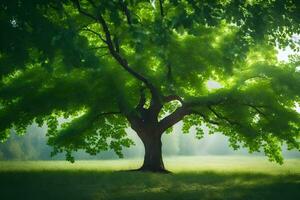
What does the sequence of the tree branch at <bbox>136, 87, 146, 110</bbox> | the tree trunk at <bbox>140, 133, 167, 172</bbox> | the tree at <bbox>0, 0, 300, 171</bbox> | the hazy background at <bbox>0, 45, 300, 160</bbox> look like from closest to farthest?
1. the tree at <bbox>0, 0, 300, 171</bbox>
2. the tree branch at <bbox>136, 87, 146, 110</bbox>
3. the tree trunk at <bbox>140, 133, 167, 172</bbox>
4. the hazy background at <bbox>0, 45, 300, 160</bbox>

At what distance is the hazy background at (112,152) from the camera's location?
80938mm

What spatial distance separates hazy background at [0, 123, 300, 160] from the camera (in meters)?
80.9

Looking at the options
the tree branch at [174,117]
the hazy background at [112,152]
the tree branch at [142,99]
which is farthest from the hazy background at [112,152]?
the tree branch at [174,117]

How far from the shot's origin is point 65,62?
12.0 m

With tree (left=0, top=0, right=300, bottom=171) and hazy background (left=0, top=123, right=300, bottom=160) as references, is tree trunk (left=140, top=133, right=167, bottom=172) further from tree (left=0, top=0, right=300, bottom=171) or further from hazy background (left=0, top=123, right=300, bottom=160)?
hazy background (left=0, top=123, right=300, bottom=160)

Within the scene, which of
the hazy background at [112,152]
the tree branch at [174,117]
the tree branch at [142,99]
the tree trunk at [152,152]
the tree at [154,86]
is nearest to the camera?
the tree at [154,86]

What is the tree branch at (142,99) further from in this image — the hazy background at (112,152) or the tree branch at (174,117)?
the hazy background at (112,152)

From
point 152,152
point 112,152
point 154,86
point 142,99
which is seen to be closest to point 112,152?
A: point 112,152

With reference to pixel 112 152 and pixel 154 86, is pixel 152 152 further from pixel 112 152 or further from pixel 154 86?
pixel 112 152

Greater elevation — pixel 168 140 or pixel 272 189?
pixel 168 140

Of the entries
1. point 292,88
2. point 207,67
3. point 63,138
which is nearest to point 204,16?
point 207,67

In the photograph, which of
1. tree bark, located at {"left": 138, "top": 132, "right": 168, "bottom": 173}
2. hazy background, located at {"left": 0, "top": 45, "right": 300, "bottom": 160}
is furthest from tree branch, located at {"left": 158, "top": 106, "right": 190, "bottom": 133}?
hazy background, located at {"left": 0, "top": 45, "right": 300, "bottom": 160}

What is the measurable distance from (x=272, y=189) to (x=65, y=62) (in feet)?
32.7

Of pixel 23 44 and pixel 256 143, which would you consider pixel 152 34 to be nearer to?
pixel 23 44
